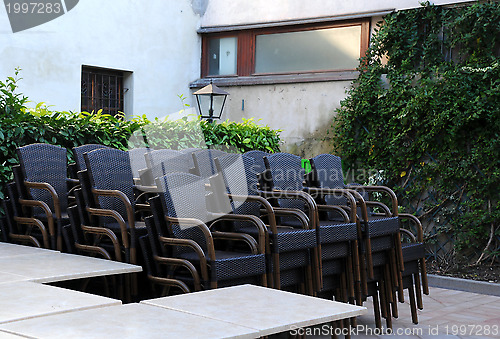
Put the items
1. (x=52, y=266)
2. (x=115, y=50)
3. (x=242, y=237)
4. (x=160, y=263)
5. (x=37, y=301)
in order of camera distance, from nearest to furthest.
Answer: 1. (x=37, y=301)
2. (x=52, y=266)
3. (x=160, y=263)
4. (x=242, y=237)
5. (x=115, y=50)

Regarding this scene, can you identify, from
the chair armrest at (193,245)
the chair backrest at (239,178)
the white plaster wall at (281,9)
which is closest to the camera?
the chair armrest at (193,245)

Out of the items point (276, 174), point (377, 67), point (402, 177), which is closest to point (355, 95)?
point (377, 67)

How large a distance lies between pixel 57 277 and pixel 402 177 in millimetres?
5787

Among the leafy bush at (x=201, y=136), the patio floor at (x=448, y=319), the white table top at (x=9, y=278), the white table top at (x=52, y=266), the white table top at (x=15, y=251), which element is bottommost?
the patio floor at (x=448, y=319)

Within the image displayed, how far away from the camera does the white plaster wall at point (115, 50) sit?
7852mm

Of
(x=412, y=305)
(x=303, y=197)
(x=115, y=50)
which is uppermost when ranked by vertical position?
(x=115, y=50)

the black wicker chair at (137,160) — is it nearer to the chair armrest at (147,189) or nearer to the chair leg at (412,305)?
the chair armrest at (147,189)

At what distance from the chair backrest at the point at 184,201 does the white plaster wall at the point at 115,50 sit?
4.64 m

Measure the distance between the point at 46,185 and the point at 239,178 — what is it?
123 cm

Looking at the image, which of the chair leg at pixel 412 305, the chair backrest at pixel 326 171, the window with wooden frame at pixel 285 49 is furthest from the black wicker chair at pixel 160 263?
the window with wooden frame at pixel 285 49

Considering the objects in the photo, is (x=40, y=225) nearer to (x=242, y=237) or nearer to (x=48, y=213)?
(x=48, y=213)

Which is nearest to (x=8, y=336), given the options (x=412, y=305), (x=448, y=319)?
(x=412, y=305)

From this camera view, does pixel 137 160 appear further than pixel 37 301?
Yes

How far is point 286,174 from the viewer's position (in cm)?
476
